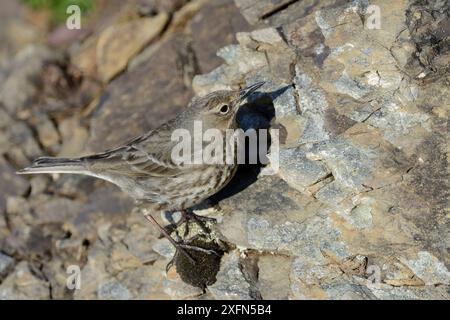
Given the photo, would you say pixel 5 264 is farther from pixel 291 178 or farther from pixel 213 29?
pixel 213 29

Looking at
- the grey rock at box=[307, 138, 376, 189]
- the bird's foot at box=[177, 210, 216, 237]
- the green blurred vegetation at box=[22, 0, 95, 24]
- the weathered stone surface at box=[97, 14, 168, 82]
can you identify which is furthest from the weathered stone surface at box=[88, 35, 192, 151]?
the green blurred vegetation at box=[22, 0, 95, 24]

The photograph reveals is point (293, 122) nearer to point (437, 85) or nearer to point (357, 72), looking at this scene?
point (357, 72)

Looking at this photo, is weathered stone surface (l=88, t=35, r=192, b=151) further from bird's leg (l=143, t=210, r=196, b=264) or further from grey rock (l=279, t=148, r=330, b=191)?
grey rock (l=279, t=148, r=330, b=191)

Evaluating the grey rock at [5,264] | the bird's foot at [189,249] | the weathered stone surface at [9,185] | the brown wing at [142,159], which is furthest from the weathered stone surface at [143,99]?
the bird's foot at [189,249]

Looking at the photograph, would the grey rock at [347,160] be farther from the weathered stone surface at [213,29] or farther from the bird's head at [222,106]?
the weathered stone surface at [213,29]

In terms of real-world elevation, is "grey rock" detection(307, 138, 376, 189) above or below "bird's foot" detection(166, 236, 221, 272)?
above

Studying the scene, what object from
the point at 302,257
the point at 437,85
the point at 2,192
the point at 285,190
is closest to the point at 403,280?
the point at 302,257
